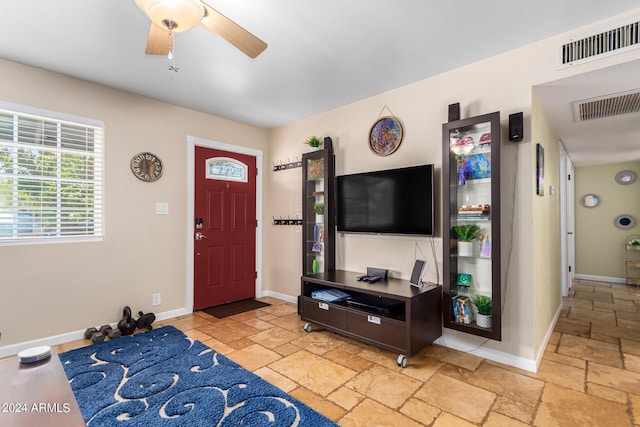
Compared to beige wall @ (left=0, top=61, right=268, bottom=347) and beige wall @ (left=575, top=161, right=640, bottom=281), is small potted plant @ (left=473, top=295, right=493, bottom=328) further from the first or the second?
beige wall @ (left=575, top=161, right=640, bottom=281)

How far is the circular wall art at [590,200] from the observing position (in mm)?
5992

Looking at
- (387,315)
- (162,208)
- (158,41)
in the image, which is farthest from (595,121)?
(162,208)

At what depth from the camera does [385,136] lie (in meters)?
3.32

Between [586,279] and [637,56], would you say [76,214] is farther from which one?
[586,279]

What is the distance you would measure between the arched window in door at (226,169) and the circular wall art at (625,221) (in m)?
6.69

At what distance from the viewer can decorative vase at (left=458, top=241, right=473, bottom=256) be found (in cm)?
262

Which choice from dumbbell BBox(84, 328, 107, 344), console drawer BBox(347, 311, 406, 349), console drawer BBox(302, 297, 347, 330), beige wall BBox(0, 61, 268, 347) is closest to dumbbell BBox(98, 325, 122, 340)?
dumbbell BBox(84, 328, 107, 344)

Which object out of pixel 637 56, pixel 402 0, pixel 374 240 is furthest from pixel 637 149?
pixel 402 0

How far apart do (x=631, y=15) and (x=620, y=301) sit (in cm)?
415

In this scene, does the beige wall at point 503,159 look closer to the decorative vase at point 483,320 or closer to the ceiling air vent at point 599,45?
the ceiling air vent at point 599,45

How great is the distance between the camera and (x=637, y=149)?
15.0 ft

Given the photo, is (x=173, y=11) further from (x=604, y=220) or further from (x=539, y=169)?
→ (x=604, y=220)

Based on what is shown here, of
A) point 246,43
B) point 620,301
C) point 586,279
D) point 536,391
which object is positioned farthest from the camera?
point 586,279

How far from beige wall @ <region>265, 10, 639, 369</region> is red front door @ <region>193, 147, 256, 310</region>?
1.23 metres
